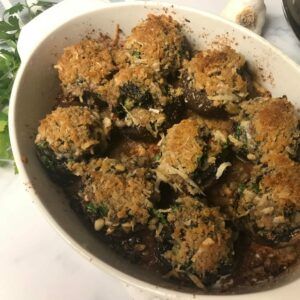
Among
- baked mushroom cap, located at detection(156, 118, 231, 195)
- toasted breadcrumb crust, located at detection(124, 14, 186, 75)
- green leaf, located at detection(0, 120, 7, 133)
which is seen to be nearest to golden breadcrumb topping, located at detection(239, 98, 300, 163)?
baked mushroom cap, located at detection(156, 118, 231, 195)

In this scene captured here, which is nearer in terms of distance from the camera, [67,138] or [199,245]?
[199,245]

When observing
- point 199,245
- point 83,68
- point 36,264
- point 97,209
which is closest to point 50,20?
point 83,68

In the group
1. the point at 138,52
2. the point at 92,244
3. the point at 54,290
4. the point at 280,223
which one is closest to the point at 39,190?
the point at 92,244

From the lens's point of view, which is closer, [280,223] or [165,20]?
[280,223]

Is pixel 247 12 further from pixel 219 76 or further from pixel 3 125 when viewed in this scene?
pixel 3 125

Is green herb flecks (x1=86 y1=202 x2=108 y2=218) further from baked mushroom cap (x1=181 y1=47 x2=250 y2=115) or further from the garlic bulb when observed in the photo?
the garlic bulb

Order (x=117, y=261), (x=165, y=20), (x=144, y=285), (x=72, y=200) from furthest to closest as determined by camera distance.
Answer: (x=165, y=20) < (x=72, y=200) < (x=117, y=261) < (x=144, y=285)

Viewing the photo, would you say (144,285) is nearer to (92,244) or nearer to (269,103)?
(92,244)
